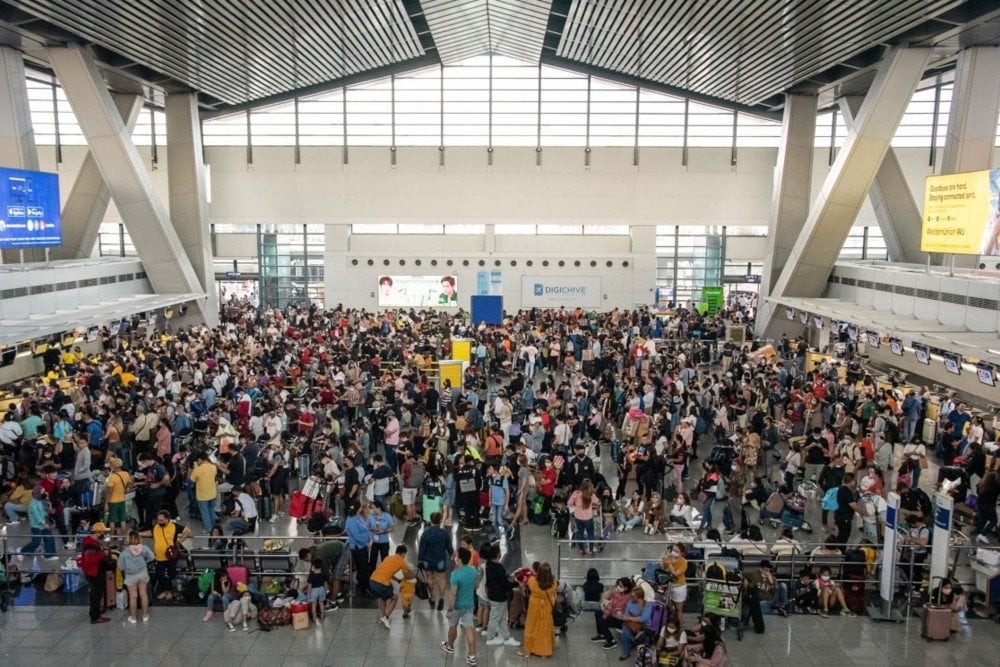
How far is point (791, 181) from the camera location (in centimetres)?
2817

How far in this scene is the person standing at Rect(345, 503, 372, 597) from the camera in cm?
948

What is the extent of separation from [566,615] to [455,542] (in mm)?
2749

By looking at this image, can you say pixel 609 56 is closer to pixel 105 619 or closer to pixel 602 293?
pixel 602 293

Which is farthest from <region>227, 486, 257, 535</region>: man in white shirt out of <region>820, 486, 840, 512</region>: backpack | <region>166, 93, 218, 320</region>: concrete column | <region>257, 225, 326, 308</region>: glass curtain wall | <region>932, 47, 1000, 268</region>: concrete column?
<region>257, 225, 326, 308</region>: glass curtain wall

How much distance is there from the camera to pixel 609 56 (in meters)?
30.2

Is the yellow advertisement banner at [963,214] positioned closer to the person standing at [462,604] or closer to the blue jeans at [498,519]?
the blue jeans at [498,519]

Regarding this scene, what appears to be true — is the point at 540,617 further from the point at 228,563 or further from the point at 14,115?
the point at 14,115

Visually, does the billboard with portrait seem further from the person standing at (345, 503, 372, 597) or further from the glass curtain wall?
the person standing at (345, 503, 372, 597)

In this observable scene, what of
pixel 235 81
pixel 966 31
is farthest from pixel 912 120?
pixel 235 81

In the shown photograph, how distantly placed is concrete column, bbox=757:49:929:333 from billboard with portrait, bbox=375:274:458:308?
12966 mm

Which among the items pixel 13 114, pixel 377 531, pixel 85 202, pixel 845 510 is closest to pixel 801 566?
pixel 845 510

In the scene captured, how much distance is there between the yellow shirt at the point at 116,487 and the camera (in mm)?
10844

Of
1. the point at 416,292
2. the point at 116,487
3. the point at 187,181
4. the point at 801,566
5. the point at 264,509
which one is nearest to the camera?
the point at 801,566

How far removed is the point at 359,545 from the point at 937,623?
619cm
